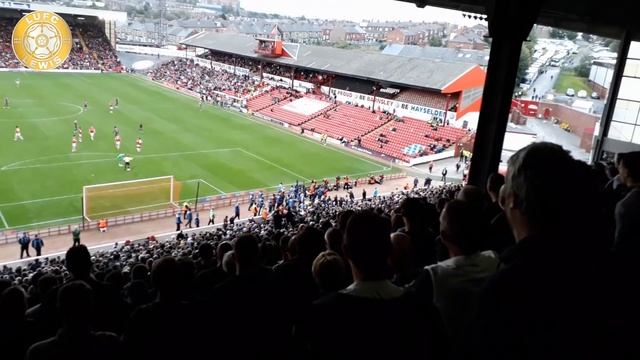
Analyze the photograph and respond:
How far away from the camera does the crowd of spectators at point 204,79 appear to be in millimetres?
55875

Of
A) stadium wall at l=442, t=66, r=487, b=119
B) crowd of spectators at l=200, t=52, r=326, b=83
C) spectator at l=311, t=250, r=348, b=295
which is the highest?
spectator at l=311, t=250, r=348, b=295

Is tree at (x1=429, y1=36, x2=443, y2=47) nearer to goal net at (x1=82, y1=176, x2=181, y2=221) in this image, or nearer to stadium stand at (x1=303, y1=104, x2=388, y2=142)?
stadium stand at (x1=303, y1=104, x2=388, y2=142)

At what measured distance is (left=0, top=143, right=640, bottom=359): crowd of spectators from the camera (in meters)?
1.70

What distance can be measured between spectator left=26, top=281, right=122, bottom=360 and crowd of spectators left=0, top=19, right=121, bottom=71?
65920mm

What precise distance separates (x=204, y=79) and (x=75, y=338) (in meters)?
61.3

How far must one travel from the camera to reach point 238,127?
4262cm

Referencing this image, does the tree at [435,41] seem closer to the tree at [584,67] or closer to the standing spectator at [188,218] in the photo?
the tree at [584,67]

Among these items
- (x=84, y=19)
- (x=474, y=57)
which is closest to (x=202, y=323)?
(x=474, y=57)

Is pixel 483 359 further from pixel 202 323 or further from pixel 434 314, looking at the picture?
pixel 202 323

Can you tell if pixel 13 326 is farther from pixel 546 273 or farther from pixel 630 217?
pixel 630 217

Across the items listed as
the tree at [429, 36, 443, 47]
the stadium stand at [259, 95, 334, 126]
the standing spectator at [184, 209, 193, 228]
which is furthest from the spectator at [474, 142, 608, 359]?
the tree at [429, 36, 443, 47]

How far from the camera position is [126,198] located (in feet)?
78.7

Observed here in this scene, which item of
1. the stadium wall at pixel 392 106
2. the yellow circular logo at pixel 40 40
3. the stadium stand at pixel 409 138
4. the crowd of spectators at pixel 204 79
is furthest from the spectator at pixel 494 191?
the crowd of spectators at pixel 204 79

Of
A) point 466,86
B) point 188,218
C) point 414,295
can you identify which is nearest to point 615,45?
point 188,218
